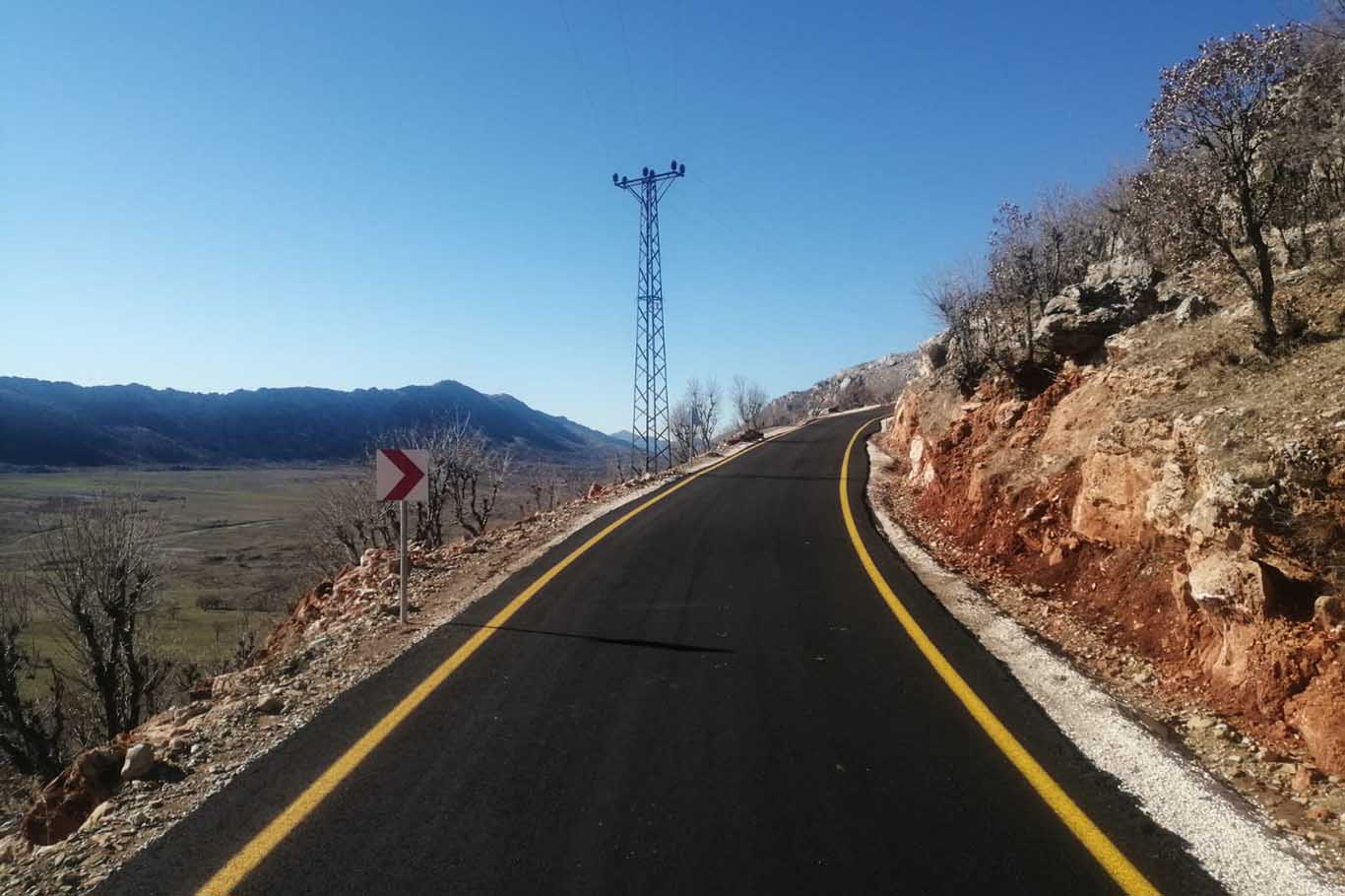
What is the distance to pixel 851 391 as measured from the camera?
80250mm

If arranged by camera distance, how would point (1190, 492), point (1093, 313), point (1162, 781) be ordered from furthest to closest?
1. point (1093, 313)
2. point (1190, 492)
3. point (1162, 781)

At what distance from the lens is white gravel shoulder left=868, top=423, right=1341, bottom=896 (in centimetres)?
332

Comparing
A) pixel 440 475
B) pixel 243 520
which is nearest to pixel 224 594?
pixel 440 475

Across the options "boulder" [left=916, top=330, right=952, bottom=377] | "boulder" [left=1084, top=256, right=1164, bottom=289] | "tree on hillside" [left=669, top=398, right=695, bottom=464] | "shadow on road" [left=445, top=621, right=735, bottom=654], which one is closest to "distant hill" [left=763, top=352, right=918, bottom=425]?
"tree on hillside" [left=669, top=398, right=695, bottom=464]

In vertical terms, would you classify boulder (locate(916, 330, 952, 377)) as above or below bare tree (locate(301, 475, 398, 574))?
above

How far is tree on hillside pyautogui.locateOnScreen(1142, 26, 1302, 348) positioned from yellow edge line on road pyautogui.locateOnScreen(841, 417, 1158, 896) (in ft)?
17.8

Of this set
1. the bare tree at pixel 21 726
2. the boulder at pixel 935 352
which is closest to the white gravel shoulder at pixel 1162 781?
the boulder at pixel 935 352

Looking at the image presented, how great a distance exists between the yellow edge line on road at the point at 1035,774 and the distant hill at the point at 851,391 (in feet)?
192

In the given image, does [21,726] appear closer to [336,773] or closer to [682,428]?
[336,773]

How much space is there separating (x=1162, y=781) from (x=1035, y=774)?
686 mm

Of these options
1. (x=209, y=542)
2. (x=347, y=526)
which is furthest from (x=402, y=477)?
(x=209, y=542)

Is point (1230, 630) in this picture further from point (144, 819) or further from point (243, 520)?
point (243, 520)

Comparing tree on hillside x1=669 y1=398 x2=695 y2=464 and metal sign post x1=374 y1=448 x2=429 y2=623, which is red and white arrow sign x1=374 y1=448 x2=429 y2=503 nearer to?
metal sign post x1=374 y1=448 x2=429 y2=623

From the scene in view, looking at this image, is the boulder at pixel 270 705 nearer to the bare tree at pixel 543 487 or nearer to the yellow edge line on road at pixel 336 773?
the yellow edge line on road at pixel 336 773
